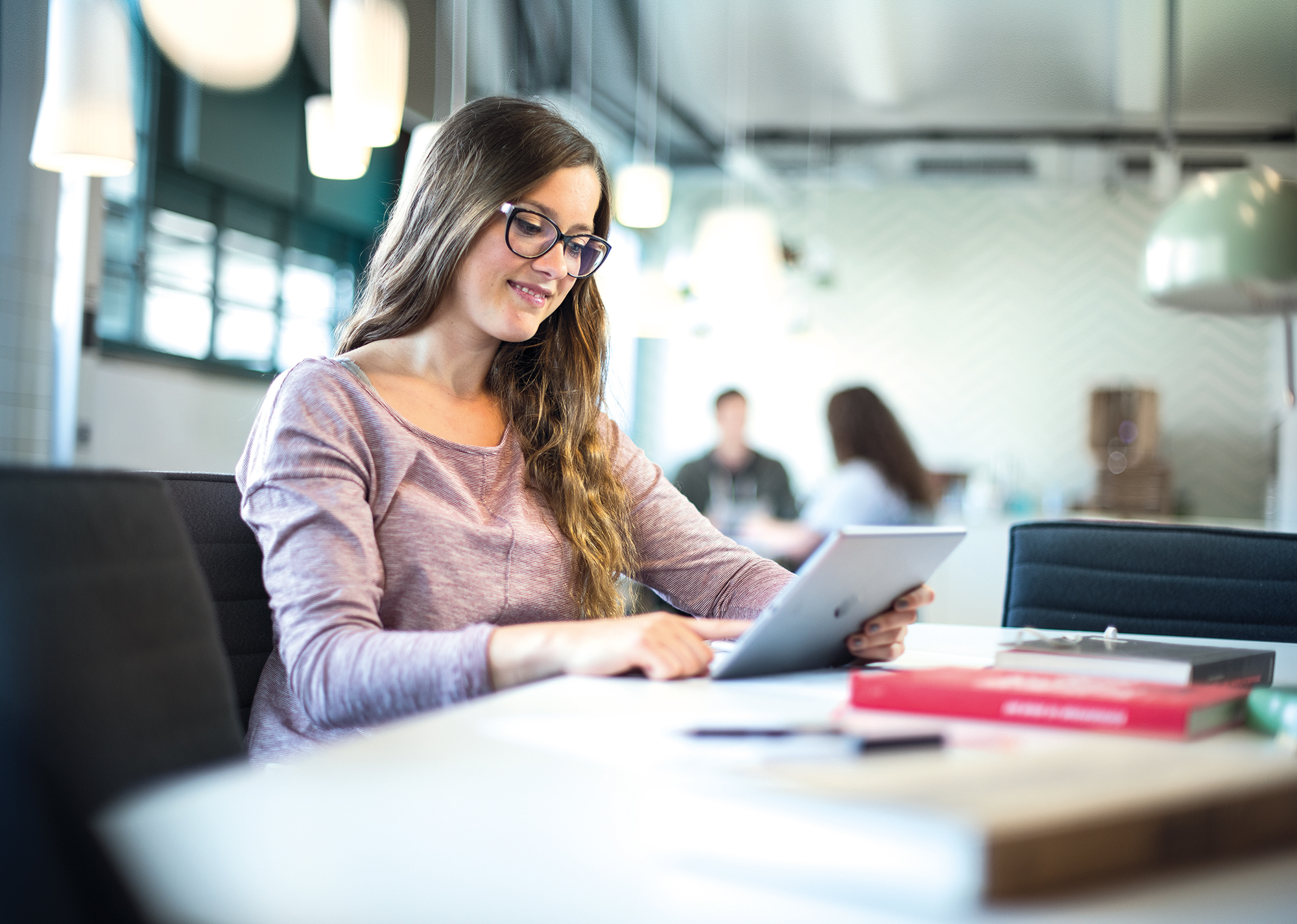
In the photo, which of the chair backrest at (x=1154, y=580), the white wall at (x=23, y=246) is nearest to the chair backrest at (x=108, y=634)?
the chair backrest at (x=1154, y=580)

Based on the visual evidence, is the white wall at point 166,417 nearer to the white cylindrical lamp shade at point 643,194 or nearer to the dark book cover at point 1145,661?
the white cylindrical lamp shade at point 643,194

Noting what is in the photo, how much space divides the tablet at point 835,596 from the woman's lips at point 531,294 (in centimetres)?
62

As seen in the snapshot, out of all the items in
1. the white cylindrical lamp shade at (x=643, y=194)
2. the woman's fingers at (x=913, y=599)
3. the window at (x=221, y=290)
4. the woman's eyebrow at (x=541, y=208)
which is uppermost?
the white cylindrical lamp shade at (x=643, y=194)

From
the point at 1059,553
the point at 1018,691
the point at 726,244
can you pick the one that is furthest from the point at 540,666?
the point at 726,244

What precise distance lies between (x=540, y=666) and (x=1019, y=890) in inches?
24.5

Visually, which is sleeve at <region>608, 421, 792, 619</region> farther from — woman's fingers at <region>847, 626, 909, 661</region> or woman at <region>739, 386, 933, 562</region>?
woman at <region>739, 386, 933, 562</region>

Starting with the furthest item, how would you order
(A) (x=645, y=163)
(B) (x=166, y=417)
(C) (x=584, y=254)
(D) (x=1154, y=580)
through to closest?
(A) (x=645, y=163), (B) (x=166, y=417), (D) (x=1154, y=580), (C) (x=584, y=254)

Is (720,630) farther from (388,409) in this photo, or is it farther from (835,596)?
(388,409)

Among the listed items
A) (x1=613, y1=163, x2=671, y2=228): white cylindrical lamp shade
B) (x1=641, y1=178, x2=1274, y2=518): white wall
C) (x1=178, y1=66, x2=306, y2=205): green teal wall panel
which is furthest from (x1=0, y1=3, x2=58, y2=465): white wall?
(x1=641, y1=178, x2=1274, y2=518): white wall

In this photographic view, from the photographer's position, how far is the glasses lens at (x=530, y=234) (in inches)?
59.2

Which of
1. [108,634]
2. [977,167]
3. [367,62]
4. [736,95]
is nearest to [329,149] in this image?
[367,62]

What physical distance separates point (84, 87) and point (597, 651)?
7.03 feet

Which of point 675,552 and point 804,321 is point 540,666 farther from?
point 804,321

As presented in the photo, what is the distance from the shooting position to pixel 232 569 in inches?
54.7
